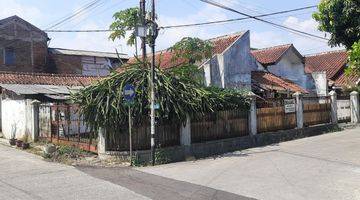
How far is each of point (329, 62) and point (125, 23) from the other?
67.7 feet

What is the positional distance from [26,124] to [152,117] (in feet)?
27.5

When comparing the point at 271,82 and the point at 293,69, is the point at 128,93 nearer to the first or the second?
the point at 271,82

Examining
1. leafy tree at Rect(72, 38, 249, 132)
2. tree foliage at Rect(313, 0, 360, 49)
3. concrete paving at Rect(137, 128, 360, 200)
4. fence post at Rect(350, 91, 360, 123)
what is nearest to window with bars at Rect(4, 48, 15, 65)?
leafy tree at Rect(72, 38, 249, 132)

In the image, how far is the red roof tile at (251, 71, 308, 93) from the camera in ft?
88.9

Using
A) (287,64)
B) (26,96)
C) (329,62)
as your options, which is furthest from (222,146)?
(329,62)

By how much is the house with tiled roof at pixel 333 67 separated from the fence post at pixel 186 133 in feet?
56.9

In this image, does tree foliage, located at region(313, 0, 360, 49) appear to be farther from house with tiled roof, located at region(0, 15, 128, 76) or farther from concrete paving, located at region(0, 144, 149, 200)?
house with tiled roof, located at region(0, 15, 128, 76)

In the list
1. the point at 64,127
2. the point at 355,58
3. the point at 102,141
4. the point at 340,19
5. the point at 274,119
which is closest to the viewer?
the point at 355,58

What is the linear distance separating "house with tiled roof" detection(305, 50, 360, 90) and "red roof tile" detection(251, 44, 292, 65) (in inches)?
105

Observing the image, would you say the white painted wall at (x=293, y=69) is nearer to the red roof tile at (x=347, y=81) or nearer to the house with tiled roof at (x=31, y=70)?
the red roof tile at (x=347, y=81)

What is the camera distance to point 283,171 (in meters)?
13.1

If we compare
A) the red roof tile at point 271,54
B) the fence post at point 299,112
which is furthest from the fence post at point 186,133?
the red roof tile at point 271,54

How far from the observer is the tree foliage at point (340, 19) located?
15188 millimetres

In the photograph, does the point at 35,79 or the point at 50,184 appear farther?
the point at 35,79
